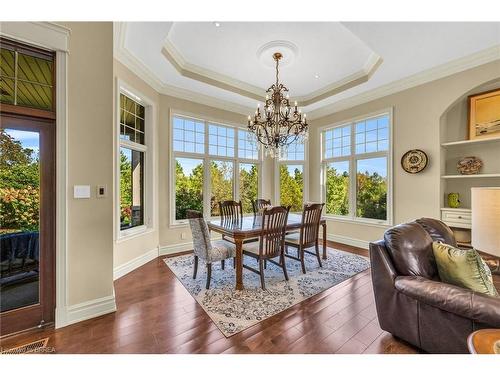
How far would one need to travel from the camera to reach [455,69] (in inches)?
138

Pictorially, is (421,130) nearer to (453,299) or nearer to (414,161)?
(414,161)

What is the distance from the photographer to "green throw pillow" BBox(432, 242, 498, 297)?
158cm

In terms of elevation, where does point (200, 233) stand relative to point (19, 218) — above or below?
below

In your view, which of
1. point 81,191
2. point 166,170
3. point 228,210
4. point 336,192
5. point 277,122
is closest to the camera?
point 81,191

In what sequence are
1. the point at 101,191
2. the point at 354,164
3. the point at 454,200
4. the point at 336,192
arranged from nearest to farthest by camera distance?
the point at 101,191
the point at 454,200
the point at 354,164
the point at 336,192

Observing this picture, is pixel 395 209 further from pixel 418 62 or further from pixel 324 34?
pixel 324 34

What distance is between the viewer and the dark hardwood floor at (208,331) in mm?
1791

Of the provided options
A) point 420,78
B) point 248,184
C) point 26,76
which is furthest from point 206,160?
point 420,78

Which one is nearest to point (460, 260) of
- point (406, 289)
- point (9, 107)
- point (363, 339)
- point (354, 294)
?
point (406, 289)

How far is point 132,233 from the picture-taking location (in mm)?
3564

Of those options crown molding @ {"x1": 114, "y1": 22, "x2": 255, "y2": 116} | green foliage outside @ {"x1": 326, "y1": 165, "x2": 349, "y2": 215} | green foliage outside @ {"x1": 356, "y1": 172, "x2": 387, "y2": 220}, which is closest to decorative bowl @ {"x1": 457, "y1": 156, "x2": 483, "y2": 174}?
green foliage outside @ {"x1": 356, "y1": 172, "x2": 387, "y2": 220}

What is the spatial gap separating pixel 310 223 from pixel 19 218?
131 inches

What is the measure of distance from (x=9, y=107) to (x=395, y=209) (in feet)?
17.9
